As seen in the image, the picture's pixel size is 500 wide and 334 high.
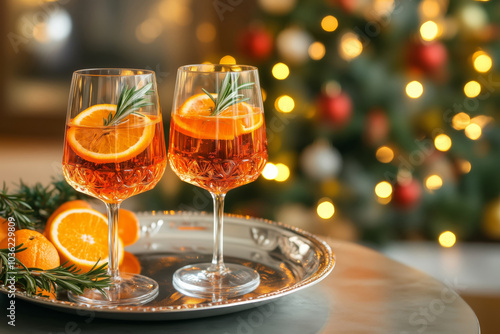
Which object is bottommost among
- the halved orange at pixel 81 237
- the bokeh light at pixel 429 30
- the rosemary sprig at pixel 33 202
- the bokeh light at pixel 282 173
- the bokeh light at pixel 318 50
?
the bokeh light at pixel 282 173

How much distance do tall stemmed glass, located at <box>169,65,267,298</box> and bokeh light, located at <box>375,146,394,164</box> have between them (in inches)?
65.5

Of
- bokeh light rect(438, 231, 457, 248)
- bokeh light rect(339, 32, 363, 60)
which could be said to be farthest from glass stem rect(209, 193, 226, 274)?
bokeh light rect(438, 231, 457, 248)

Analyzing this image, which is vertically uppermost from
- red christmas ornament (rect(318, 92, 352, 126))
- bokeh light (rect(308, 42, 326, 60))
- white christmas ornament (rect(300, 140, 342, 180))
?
bokeh light (rect(308, 42, 326, 60))

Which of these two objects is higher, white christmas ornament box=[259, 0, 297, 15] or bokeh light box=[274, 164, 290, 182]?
white christmas ornament box=[259, 0, 297, 15]

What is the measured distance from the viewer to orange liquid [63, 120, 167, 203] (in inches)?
43.3

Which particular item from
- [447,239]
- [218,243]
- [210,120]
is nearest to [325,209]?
[447,239]

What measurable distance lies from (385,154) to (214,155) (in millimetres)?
1777

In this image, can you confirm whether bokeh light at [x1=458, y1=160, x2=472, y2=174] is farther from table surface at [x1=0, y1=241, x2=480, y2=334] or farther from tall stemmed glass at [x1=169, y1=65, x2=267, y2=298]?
tall stemmed glass at [x1=169, y1=65, x2=267, y2=298]

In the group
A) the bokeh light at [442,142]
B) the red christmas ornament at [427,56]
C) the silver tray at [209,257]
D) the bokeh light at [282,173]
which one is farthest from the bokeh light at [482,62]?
the silver tray at [209,257]

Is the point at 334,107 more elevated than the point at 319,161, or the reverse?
the point at 334,107

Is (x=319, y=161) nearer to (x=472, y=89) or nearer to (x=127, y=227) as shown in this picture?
(x=472, y=89)

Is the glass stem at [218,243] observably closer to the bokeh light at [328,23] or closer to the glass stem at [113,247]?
the glass stem at [113,247]

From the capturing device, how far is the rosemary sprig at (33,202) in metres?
1.17

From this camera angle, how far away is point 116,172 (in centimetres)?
110
